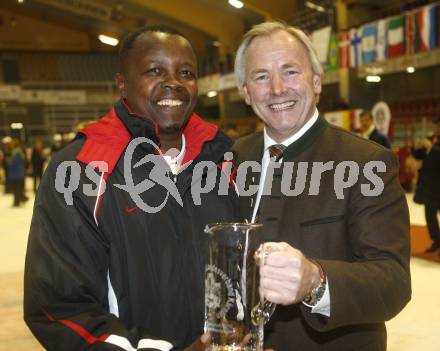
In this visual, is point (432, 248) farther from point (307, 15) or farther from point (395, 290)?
point (307, 15)

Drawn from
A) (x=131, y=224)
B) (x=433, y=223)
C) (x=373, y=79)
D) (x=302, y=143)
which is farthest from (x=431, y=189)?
(x=373, y=79)

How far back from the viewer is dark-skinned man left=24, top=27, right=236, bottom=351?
4.15ft

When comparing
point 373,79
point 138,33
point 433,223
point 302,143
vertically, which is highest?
point 373,79

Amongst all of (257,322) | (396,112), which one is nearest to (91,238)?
(257,322)

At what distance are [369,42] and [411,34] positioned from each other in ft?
3.87

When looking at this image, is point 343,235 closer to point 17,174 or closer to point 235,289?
point 235,289

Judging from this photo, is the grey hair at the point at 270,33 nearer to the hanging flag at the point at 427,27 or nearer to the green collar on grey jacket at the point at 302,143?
the green collar on grey jacket at the point at 302,143

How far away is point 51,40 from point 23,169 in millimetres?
17160

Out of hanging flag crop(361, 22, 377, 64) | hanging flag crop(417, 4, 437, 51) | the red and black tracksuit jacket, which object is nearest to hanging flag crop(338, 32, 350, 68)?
hanging flag crop(361, 22, 377, 64)

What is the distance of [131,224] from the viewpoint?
143cm

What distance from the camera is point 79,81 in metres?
26.8

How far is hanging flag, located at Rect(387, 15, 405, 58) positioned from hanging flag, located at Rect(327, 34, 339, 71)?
173 centimetres

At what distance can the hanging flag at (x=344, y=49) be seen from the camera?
1356 centimetres

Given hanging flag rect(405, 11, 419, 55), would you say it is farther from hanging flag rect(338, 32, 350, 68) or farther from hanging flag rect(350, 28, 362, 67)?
hanging flag rect(338, 32, 350, 68)
